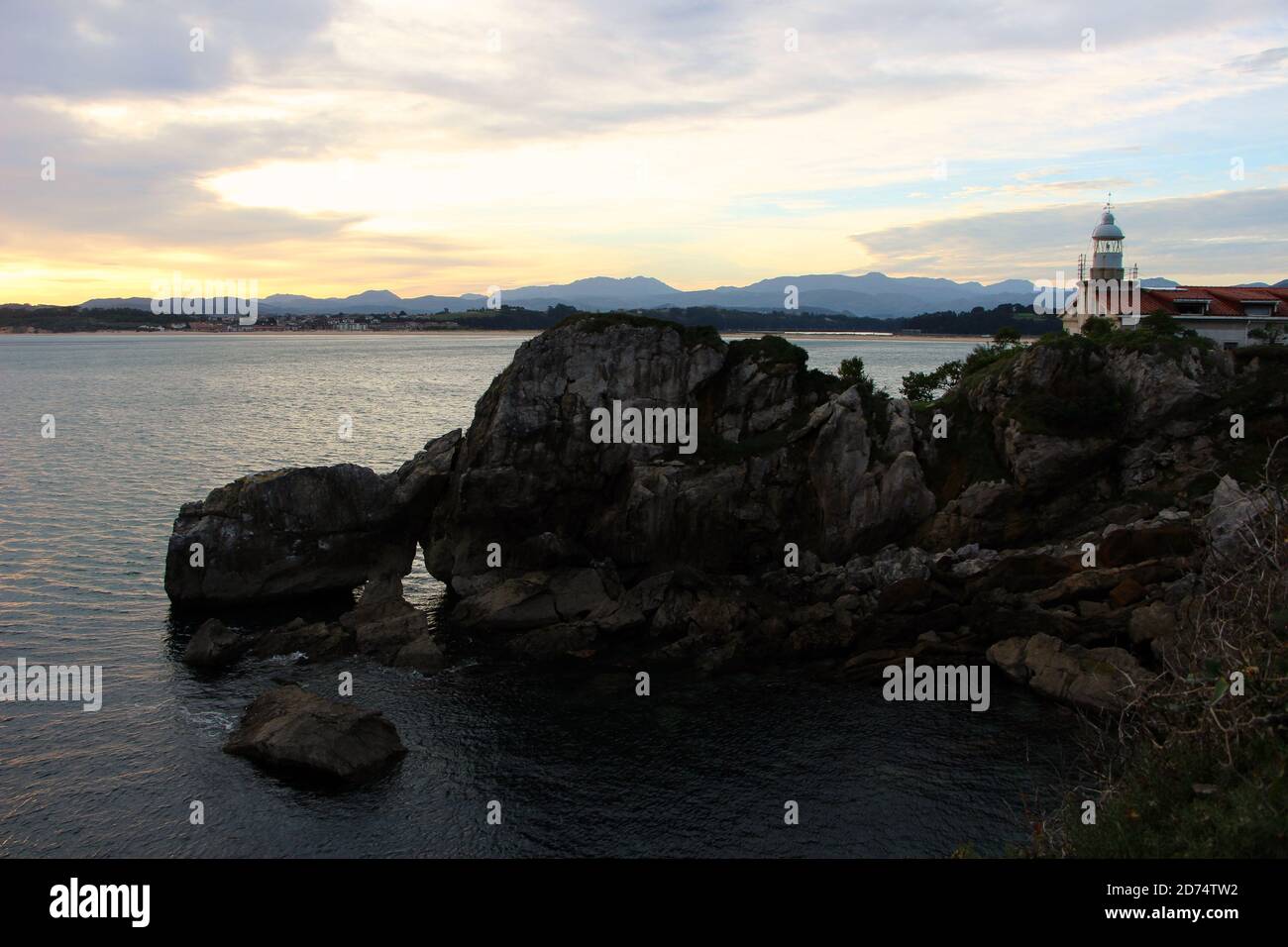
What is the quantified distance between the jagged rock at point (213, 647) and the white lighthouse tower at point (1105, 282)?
58429mm

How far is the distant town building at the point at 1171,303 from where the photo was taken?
6378 cm

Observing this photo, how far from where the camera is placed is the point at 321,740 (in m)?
29.7

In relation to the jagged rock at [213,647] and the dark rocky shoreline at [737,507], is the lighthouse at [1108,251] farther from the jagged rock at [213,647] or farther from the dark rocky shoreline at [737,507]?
the jagged rock at [213,647]

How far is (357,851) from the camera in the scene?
83.1ft

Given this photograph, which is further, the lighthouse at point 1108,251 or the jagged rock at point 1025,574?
the lighthouse at point 1108,251

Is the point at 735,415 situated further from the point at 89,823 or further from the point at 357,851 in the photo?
the point at 89,823

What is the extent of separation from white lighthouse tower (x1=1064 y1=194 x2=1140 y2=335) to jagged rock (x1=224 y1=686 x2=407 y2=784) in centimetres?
5663

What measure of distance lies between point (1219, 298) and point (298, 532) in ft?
217

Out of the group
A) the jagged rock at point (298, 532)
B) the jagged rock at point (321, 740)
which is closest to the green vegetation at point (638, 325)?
the jagged rock at point (298, 532)

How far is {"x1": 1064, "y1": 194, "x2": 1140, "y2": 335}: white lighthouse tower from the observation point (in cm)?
6594
